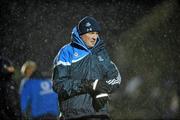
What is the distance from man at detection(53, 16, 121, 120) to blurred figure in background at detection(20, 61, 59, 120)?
3.07 meters

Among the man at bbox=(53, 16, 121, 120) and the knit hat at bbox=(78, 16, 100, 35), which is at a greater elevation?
the knit hat at bbox=(78, 16, 100, 35)

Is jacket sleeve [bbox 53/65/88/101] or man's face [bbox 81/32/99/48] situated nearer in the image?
jacket sleeve [bbox 53/65/88/101]

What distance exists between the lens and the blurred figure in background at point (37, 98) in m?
8.52

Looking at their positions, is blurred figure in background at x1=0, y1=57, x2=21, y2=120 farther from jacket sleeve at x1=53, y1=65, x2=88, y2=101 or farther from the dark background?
the dark background

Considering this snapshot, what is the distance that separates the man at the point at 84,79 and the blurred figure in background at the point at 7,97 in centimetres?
162

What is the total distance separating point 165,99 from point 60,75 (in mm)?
8527

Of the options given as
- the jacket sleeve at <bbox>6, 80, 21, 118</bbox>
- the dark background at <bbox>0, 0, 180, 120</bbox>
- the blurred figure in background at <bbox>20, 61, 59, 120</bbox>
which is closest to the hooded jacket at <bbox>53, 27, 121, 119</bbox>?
the jacket sleeve at <bbox>6, 80, 21, 118</bbox>

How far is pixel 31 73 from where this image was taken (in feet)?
28.4

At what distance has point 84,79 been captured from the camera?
17.8ft

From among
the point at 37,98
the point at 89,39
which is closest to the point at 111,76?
the point at 89,39

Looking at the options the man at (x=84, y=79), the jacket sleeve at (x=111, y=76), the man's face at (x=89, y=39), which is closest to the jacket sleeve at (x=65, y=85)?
the man at (x=84, y=79)

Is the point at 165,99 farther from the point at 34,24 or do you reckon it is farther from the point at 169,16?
the point at 34,24

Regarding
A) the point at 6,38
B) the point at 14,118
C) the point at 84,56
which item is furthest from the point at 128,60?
the point at 84,56

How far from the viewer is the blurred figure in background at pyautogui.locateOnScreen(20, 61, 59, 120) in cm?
852
